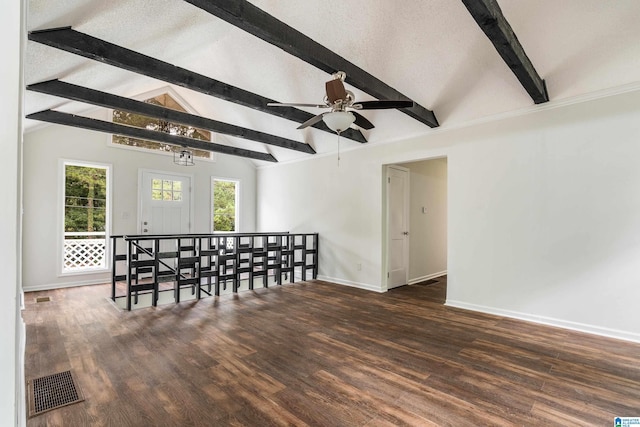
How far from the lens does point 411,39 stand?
3604 millimetres

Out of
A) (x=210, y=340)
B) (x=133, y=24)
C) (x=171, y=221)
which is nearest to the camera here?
(x=133, y=24)

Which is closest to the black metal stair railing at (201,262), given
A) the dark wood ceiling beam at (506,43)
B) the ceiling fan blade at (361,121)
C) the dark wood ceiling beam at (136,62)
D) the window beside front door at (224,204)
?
the window beside front door at (224,204)

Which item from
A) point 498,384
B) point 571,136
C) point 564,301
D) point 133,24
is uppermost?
point 133,24

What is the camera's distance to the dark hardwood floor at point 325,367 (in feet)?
6.48

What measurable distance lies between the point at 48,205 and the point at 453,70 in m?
6.73

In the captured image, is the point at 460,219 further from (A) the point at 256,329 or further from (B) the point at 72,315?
(B) the point at 72,315

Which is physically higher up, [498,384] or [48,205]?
[48,205]

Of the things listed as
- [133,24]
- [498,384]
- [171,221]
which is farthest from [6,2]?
[171,221]

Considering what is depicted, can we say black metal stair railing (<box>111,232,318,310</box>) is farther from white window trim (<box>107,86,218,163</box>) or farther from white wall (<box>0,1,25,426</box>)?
white wall (<box>0,1,25,426</box>)

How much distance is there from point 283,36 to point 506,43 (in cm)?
187

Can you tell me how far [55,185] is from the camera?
5.42 metres

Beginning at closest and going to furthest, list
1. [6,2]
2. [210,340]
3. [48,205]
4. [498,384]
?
1. [6,2]
2. [498,384]
3. [210,340]
4. [48,205]

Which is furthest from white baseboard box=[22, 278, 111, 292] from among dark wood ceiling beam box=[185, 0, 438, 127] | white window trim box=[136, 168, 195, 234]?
dark wood ceiling beam box=[185, 0, 438, 127]

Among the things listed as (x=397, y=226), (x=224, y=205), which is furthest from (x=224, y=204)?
(x=397, y=226)
